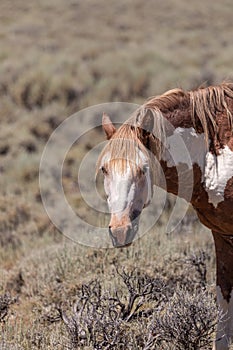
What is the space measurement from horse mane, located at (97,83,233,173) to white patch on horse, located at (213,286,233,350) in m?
1.27

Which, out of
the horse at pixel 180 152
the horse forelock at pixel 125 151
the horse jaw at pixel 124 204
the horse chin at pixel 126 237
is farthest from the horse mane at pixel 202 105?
the horse chin at pixel 126 237

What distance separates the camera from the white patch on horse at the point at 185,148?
3645mm

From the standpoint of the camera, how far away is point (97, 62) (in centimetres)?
1925

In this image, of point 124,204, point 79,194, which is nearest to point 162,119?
point 124,204

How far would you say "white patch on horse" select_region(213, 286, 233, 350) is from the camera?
419 cm

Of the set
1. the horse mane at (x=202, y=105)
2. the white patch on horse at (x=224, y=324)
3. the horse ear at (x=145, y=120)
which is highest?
the horse mane at (x=202, y=105)

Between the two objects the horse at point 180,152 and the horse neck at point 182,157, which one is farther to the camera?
the horse neck at point 182,157

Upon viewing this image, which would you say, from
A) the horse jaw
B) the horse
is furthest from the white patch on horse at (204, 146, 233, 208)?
the horse jaw

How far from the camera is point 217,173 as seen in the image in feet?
12.2

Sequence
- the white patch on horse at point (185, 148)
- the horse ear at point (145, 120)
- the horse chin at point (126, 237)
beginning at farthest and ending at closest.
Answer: the white patch on horse at point (185, 148)
the horse ear at point (145, 120)
the horse chin at point (126, 237)

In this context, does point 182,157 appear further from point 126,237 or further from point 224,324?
point 224,324

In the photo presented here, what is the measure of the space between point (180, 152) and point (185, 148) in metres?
0.05

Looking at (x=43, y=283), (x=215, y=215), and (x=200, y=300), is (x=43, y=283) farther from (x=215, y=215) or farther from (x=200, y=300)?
(x=215, y=215)

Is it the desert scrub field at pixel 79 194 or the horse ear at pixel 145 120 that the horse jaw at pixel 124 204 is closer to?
the horse ear at pixel 145 120
